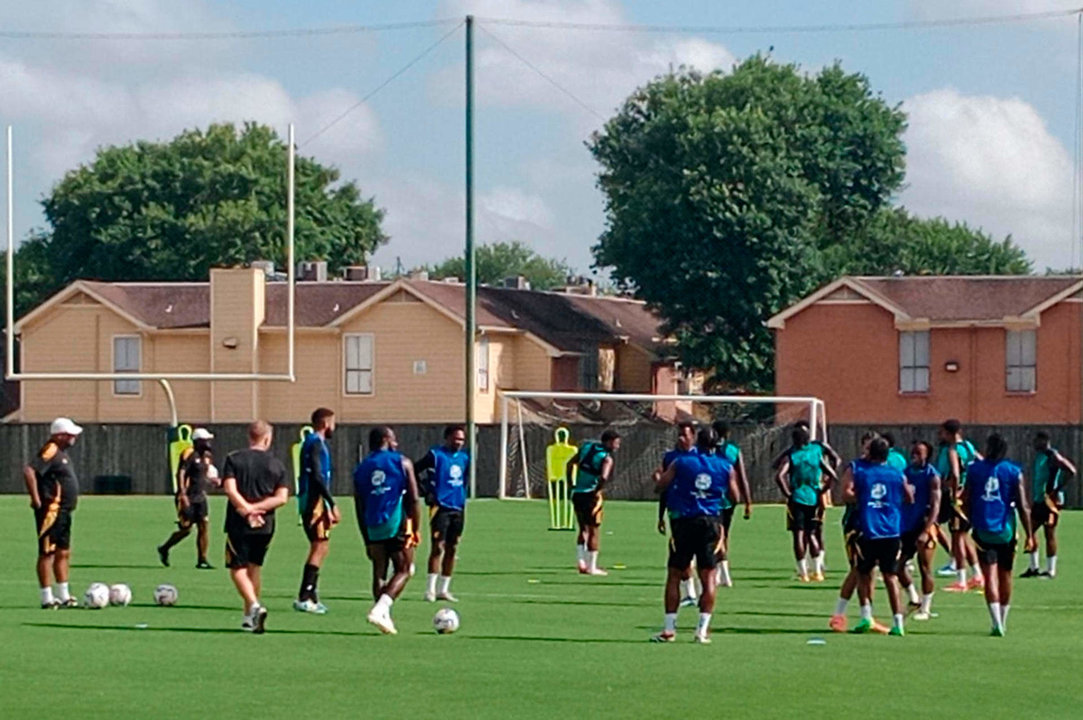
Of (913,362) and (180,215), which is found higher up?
(180,215)

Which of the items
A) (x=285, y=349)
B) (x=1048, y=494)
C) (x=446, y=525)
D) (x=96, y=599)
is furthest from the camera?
(x=285, y=349)

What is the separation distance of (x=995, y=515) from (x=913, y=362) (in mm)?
47815

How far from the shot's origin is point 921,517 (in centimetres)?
2066

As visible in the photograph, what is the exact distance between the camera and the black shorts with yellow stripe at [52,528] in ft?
70.0

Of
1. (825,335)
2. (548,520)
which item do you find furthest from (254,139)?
(548,520)

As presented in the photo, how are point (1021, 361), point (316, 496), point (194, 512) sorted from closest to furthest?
1. point (316, 496)
2. point (194, 512)
3. point (1021, 361)

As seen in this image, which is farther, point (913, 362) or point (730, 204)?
point (730, 204)

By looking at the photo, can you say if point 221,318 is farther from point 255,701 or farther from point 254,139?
point 255,701

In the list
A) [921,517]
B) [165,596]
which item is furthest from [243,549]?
[921,517]

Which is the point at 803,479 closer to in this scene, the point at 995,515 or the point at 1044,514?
the point at 1044,514

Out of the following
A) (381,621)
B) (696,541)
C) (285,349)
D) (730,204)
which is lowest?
(381,621)

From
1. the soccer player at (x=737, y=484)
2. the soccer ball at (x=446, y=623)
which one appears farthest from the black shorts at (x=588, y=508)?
the soccer ball at (x=446, y=623)

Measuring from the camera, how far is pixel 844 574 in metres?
28.1

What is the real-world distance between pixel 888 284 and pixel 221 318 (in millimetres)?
21743
